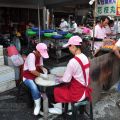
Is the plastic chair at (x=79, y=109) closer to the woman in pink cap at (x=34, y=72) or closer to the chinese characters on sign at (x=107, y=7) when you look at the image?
the woman in pink cap at (x=34, y=72)

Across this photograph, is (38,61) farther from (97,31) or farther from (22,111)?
(97,31)

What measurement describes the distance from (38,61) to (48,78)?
64 cm

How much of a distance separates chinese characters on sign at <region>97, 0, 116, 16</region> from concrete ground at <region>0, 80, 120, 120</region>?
297 cm

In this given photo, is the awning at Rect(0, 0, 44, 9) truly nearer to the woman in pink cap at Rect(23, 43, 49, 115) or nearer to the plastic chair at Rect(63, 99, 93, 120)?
the woman in pink cap at Rect(23, 43, 49, 115)

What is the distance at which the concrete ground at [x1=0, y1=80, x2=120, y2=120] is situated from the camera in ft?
15.8

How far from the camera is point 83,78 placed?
3861 mm

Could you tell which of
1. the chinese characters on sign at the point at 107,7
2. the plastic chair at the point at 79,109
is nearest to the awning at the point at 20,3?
the chinese characters on sign at the point at 107,7

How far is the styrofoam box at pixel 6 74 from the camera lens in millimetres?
6034

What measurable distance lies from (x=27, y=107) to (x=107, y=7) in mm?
4525

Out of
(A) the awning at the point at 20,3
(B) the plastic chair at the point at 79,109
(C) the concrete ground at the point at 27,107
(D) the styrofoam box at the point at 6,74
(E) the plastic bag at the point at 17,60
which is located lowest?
(C) the concrete ground at the point at 27,107

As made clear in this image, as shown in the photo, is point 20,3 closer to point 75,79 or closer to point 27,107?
point 27,107

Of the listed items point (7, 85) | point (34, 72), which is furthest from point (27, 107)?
point (7, 85)

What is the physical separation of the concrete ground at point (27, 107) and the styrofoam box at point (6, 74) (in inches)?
13.9

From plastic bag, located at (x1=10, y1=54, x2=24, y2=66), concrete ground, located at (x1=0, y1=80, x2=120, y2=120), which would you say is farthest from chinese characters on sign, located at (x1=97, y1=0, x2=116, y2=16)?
plastic bag, located at (x1=10, y1=54, x2=24, y2=66)
